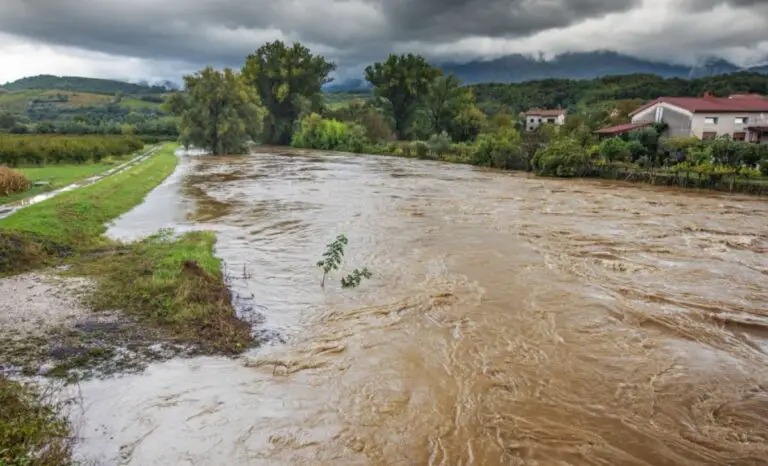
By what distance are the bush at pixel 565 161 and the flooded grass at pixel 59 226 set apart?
27994 millimetres

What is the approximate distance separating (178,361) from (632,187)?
30555 millimetres

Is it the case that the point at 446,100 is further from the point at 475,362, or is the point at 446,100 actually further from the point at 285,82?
the point at 475,362

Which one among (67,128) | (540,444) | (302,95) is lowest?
(540,444)

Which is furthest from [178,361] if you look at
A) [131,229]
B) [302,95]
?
[302,95]

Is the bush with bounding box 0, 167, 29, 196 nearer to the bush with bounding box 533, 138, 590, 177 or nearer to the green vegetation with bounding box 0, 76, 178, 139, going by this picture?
the bush with bounding box 533, 138, 590, 177

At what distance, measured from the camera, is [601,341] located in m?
9.17

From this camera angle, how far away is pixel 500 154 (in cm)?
4434

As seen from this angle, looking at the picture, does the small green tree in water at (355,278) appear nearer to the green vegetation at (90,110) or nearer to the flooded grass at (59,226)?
the flooded grass at (59,226)

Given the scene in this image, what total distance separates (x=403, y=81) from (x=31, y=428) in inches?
3033

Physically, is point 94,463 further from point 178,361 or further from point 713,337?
point 713,337

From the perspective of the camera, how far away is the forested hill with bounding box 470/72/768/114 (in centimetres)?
8369

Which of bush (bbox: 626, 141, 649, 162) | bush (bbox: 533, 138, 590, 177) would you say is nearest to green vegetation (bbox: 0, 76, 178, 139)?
bush (bbox: 533, 138, 590, 177)

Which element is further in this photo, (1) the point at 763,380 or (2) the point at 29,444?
(1) the point at 763,380

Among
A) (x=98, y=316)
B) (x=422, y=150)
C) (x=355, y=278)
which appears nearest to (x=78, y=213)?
(x=98, y=316)
